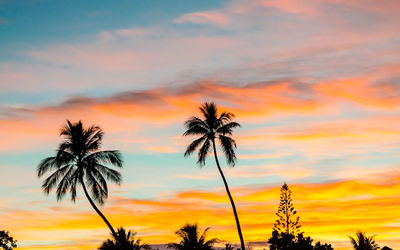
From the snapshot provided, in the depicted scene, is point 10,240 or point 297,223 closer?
point 297,223

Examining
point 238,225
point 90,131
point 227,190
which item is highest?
point 90,131

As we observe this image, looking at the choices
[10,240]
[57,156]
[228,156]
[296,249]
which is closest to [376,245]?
[296,249]

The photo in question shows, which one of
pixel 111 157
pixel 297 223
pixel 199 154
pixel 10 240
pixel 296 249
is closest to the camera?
pixel 296 249

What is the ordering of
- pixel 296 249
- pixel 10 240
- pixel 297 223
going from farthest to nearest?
pixel 10 240, pixel 297 223, pixel 296 249

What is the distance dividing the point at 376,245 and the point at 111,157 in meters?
24.1

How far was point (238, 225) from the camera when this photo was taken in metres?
57.8

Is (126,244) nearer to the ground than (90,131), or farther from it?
nearer to the ground

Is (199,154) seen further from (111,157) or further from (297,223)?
(297,223)

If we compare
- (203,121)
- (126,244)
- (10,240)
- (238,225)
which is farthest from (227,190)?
(10,240)

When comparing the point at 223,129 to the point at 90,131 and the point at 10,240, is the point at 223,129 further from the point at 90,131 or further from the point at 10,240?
the point at 10,240

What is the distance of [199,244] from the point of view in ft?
190

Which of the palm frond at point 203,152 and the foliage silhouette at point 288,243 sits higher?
the palm frond at point 203,152

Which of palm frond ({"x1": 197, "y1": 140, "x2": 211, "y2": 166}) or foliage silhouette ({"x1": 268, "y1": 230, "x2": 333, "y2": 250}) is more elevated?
palm frond ({"x1": 197, "y1": 140, "x2": 211, "y2": 166})

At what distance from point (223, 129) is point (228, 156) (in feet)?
9.09
